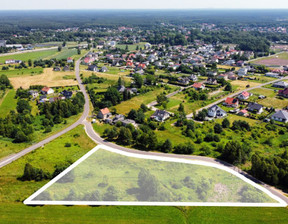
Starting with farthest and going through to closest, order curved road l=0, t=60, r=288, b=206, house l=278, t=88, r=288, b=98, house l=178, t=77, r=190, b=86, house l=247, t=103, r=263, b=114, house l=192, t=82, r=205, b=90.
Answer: house l=178, t=77, r=190, b=86
house l=192, t=82, r=205, b=90
house l=278, t=88, r=288, b=98
house l=247, t=103, r=263, b=114
curved road l=0, t=60, r=288, b=206

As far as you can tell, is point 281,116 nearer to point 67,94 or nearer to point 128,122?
point 128,122

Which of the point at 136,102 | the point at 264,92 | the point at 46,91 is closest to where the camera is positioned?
the point at 136,102

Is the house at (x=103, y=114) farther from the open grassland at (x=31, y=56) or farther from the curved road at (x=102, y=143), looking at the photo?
the open grassland at (x=31, y=56)

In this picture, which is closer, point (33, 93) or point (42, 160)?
point (42, 160)

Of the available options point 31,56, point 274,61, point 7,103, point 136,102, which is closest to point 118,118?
point 136,102

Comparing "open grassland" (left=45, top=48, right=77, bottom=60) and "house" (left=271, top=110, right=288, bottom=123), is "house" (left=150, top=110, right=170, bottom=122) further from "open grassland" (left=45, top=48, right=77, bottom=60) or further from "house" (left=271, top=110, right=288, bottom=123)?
"open grassland" (left=45, top=48, right=77, bottom=60)

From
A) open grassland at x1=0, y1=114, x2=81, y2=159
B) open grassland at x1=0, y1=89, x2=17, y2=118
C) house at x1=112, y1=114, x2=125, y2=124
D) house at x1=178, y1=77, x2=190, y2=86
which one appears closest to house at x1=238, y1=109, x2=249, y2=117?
house at x1=178, y1=77, x2=190, y2=86

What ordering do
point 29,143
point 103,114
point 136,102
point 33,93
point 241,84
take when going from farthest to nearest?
point 241,84
point 33,93
point 136,102
point 103,114
point 29,143
